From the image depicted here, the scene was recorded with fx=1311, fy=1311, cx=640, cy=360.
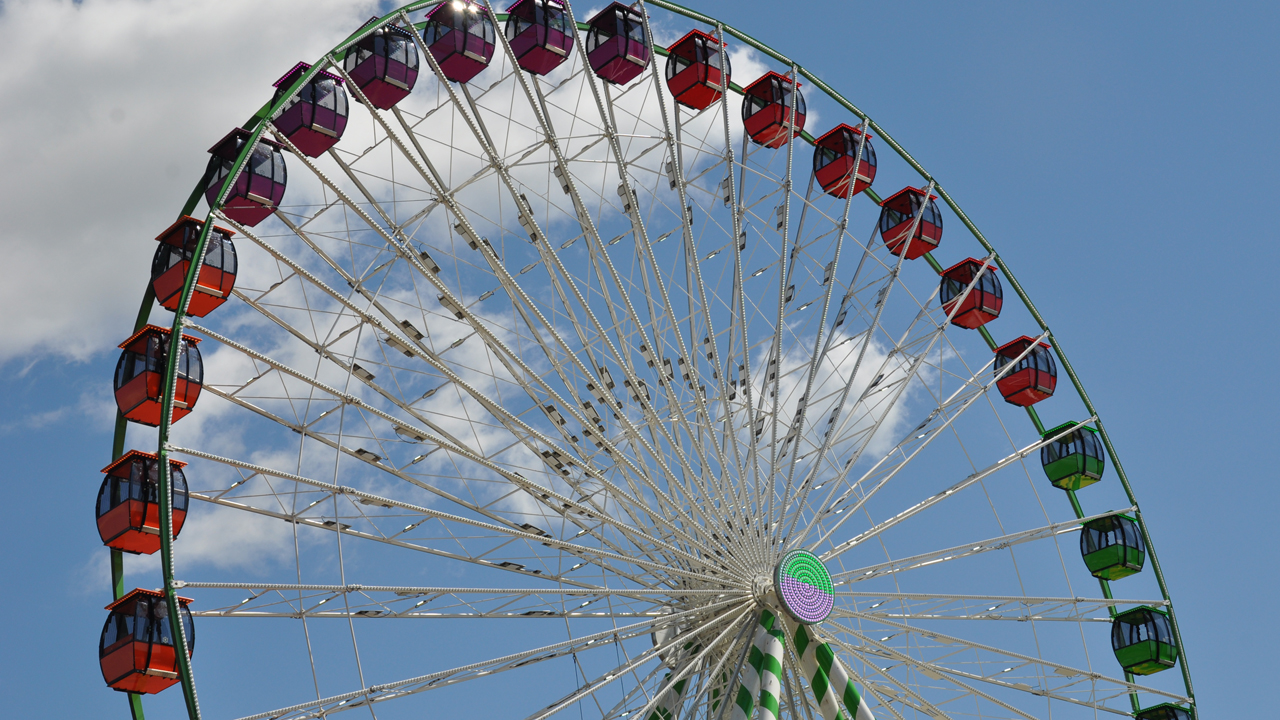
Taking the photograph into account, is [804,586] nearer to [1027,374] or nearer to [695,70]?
[695,70]

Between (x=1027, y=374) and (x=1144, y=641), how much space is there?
16.1 feet

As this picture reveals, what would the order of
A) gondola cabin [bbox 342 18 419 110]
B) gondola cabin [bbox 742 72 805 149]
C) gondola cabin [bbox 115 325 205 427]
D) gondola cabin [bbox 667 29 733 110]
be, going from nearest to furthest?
gondola cabin [bbox 115 325 205 427] < gondola cabin [bbox 342 18 419 110] < gondola cabin [bbox 667 29 733 110] < gondola cabin [bbox 742 72 805 149]

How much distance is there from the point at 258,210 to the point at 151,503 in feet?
12.3

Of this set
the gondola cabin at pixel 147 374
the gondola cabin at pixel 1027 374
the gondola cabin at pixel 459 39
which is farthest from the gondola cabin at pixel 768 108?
the gondola cabin at pixel 147 374

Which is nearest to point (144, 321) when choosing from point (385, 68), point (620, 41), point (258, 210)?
point (258, 210)

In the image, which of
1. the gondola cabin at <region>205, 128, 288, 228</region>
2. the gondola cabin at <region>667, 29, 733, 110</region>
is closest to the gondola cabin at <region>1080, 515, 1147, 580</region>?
the gondola cabin at <region>667, 29, 733, 110</region>

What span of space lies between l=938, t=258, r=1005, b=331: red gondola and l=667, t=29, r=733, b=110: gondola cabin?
5.93m

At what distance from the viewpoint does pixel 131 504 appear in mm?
14859

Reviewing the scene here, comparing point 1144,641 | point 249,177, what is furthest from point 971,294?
point 249,177

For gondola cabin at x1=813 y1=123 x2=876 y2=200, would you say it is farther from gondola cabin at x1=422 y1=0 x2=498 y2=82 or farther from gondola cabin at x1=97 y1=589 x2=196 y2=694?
gondola cabin at x1=97 y1=589 x2=196 y2=694

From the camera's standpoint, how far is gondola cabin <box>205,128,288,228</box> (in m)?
15.6

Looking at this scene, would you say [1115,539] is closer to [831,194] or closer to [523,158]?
[831,194]

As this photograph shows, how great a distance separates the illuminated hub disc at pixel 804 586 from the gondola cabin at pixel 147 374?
7.51m

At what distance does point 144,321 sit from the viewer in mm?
16062
